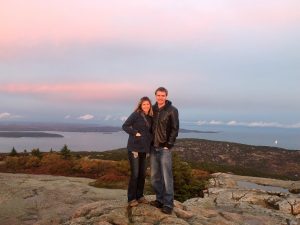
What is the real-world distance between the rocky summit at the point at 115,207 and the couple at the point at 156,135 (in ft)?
3.48

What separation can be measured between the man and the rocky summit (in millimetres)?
806

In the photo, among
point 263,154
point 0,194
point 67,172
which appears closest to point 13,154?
point 67,172

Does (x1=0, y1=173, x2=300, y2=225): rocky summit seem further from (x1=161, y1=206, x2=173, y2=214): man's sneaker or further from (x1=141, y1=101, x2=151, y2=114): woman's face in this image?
(x1=141, y1=101, x2=151, y2=114): woman's face

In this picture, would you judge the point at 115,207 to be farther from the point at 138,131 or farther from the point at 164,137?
the point at 164,137

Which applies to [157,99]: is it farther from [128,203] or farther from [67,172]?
[67,172]

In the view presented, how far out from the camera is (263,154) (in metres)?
90.9

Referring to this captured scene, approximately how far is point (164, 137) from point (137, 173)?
1423 mm

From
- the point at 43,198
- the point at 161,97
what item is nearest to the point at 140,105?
the point at 161,97

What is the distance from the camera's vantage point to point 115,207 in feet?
36.2

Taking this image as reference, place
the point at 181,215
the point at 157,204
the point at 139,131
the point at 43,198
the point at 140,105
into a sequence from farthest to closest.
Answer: the point at 43,198
the point at 157,204
the point at 181,215
the point at 140,105
the point at 139,131

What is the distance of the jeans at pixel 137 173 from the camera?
1040 centimetres

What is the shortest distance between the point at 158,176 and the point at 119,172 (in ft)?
56.7

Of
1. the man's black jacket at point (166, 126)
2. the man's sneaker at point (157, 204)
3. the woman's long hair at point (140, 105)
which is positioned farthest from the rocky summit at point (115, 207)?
the woman's long hair at point (140, 105)

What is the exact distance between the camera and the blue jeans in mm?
10211
